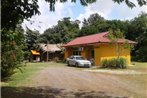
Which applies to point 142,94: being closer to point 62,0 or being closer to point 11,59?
point 62,0

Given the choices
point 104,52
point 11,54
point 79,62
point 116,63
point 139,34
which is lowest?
point 116,63

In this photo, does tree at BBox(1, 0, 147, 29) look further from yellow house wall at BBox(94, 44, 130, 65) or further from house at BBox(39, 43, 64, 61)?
house at BBox(39, 43, 64, 61)

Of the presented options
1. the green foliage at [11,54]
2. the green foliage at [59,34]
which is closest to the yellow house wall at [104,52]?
the green foliage at [11,54]

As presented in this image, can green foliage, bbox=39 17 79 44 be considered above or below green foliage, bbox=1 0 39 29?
above

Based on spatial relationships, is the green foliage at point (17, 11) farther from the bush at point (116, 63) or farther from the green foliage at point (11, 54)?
the bush at point (116, 63)

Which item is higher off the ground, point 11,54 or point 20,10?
point 20,10

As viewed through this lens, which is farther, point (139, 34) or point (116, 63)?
point (139, 34)

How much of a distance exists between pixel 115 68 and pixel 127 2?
83.5ft

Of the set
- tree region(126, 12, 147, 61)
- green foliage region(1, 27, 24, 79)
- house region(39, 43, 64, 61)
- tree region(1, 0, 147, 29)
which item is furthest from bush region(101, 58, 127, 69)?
house region(39, 43, 64, 61)

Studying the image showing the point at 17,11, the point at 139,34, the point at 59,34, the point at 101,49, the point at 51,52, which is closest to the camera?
the point at 17,11

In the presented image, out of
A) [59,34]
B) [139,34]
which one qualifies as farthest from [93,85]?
[59,34]

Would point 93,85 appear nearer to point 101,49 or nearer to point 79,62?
point 79,62

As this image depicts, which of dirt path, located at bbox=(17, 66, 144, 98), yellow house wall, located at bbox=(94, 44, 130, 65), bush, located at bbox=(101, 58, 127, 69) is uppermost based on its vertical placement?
yellow house wall, located at bbox=(94, 44, 130, 65)

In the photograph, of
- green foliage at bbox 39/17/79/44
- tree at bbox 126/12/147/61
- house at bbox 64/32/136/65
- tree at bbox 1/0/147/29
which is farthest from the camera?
green foliage at bbox 39/17/79/44
